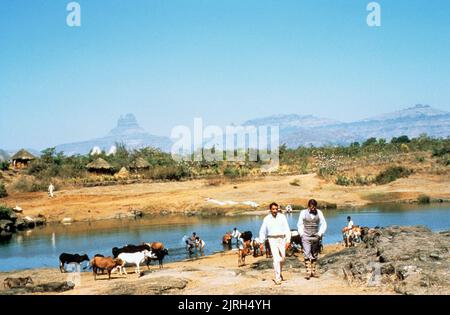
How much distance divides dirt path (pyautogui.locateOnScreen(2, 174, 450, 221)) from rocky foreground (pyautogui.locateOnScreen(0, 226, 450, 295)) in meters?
23.8

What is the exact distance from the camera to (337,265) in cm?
1401

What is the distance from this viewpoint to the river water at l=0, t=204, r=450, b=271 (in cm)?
2486

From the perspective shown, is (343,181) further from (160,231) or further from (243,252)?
(243,252)

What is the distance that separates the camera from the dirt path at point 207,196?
4044 cm

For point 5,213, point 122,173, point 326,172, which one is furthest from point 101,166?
point 326,172

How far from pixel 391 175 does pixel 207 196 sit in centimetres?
1580

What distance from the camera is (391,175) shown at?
47969 millimetres

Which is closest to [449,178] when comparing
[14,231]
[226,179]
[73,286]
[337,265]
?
[226,179]

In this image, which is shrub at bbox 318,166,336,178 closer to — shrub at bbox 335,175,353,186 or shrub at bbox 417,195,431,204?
shrub at bbox 335,175,353,186

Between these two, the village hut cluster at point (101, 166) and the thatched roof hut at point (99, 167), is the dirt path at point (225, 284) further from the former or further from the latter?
the thatched roof hut at point (99, 167)

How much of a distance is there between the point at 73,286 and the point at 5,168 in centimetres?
4657

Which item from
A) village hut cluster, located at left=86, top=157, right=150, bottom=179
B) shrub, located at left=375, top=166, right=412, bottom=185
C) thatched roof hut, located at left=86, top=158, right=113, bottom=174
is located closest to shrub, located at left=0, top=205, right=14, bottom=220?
village hut cluster, located at left=86, top=157, right=150, bottom=179
